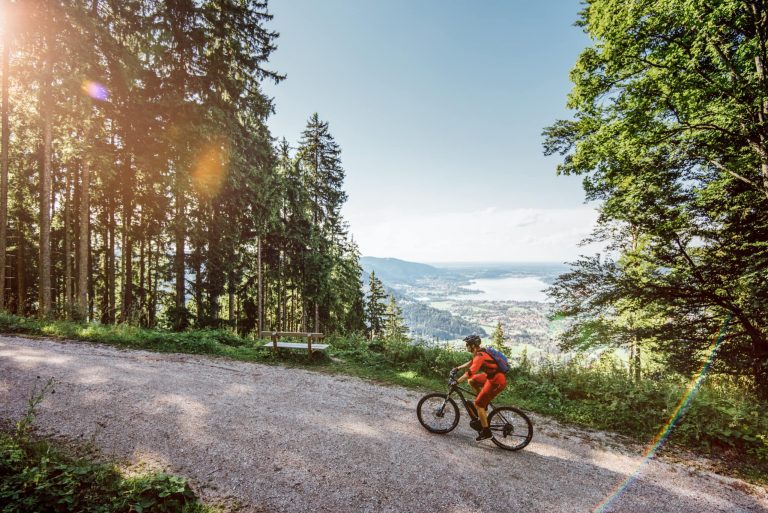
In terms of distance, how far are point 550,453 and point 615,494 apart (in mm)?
1219

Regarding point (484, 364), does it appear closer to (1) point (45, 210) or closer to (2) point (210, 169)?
(2) point (210, 169)

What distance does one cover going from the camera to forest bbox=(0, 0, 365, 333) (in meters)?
13.0

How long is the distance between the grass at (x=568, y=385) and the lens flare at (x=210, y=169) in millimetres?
7221

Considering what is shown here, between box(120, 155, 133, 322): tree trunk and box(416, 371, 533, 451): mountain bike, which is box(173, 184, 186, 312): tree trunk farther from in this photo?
box(416, 371, 533, 451): mountain bike

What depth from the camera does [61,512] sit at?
316 centimetres

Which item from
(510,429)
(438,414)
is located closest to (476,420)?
(510,429)

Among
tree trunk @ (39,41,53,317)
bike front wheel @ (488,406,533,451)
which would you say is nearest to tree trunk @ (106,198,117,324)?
tree trunk @ (39,41,53,317)

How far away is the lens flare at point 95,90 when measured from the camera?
12758 millimetres

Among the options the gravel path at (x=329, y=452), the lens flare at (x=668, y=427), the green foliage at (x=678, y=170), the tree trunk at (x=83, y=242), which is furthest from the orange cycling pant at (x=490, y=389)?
the tree trunk at (x=83, y=242)

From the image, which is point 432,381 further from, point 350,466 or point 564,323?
point 350,466

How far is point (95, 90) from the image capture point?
13875 mm

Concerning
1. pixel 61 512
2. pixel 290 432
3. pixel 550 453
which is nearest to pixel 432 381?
pixel 550 453

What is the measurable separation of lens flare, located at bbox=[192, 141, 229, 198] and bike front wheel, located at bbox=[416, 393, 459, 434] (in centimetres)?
1460

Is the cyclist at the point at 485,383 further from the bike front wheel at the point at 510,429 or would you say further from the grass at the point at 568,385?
the grass at the point at 568,385
